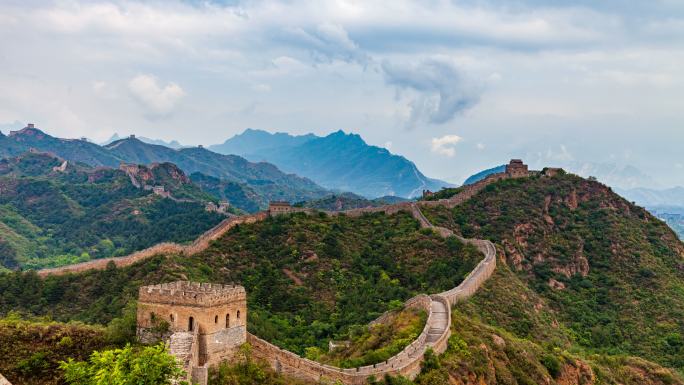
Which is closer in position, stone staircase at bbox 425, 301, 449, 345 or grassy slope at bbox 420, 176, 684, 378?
stone staircase at bbox 425, 301, 449, 345

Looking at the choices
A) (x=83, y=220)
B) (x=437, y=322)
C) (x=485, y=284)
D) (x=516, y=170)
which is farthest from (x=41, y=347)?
(x=83, y=220)

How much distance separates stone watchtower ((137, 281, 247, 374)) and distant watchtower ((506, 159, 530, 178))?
87218mm

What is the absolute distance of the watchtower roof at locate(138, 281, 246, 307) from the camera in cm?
2902

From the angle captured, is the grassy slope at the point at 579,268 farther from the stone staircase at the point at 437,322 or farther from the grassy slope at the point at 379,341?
the grassy slope at the point at 379,341

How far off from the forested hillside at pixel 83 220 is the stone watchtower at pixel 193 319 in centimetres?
10179

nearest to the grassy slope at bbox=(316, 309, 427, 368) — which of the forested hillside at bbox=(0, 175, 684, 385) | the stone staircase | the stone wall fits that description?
the forested hillside at bbox=(0, 175, 684, 385)

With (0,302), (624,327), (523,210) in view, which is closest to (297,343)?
(0,302)

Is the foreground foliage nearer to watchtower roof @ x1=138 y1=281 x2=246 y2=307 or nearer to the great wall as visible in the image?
watchtower roof @ x1=138 y1=281 x2=246 y2=307

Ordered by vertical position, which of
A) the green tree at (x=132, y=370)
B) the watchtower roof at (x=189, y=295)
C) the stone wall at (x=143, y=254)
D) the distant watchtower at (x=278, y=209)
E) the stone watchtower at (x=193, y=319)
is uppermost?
the distant watchtower at (x=278, y=209)

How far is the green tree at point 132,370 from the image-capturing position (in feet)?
70.4

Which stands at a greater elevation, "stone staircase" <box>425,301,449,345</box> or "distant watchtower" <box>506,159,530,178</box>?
"distant watchtower" <box>506,159,530,178</box>

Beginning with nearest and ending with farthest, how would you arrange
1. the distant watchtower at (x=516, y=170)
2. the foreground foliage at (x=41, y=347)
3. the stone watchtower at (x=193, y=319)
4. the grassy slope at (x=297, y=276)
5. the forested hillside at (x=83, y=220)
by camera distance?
the foreground foliage at (x=41, y=347), the stone watchtower at (x=193, y=319), the grassy slope at (x=297, y=276), the distant watchtower at (x=516, y=170), the forested hillside at (x=83, y=220)

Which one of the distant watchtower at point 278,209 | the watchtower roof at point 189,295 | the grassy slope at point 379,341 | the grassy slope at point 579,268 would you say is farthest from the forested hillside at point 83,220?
the watchtower roof at point 189,295

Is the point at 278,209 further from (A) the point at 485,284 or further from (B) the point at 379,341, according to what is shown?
(B) the point at 379,341
